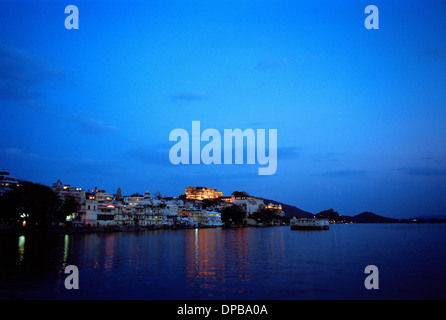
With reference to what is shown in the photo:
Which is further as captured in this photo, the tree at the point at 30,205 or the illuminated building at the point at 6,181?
the illuminated building at the point at 6,181

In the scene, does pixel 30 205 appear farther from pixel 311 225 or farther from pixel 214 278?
pixel 311 225

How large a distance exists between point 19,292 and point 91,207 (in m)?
96.8

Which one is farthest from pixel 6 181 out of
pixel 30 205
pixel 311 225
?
pixel 311 225

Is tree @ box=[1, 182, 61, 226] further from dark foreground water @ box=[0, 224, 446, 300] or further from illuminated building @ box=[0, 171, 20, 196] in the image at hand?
dark foreground water @ box=[0, 224, 446, 300]

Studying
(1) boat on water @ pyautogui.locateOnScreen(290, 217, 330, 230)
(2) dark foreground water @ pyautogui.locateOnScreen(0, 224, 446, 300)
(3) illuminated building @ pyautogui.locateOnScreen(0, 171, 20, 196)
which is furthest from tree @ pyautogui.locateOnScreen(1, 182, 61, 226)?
(1) boat on water @ pyautogui.locateOnScreen(290, 217, 330, 230)

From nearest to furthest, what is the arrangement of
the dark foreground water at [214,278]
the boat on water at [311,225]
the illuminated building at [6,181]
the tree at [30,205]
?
the dark foreground water at [214,278], the tree at [30,205], the illuminated building at [6,181], the boat on water at [311,225]

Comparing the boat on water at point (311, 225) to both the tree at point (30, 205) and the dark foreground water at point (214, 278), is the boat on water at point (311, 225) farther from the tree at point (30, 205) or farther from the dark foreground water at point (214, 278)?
the dark foreground water at point (214, 278)

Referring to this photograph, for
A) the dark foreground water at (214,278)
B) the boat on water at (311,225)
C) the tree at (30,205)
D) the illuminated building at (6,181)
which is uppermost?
the illuminated building at (6,181)

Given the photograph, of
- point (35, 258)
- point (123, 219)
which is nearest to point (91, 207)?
point (123, 219)

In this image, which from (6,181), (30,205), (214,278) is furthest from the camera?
(6,181)

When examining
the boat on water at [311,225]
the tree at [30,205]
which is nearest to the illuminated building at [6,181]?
the tree at [30,205]

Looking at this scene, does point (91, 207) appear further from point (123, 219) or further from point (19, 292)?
point (19, 292)
